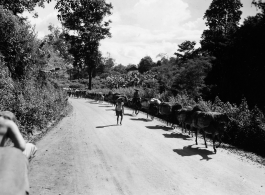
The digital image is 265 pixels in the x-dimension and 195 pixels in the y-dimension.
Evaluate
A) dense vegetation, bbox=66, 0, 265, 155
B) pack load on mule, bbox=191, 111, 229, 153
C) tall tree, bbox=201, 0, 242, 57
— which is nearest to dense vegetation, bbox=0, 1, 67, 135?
pack load on mule, bbox=191, 111, 229, 153

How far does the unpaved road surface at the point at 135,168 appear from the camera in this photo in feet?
21.0

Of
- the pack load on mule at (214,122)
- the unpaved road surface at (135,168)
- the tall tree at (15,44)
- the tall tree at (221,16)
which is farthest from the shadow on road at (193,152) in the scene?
the tall tree at (221,16)

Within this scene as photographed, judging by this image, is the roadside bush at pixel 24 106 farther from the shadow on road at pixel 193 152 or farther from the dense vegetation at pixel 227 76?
the dense vegetation at pixel 227 76

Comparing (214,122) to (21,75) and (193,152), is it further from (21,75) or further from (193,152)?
(21,75)

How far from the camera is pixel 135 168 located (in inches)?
313

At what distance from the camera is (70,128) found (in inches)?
580

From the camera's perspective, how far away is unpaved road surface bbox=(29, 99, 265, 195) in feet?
21.0

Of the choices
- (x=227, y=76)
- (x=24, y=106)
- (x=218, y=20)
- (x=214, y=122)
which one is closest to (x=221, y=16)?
(x=218, y=20)

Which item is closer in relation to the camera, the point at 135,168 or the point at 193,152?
the point at 135,168

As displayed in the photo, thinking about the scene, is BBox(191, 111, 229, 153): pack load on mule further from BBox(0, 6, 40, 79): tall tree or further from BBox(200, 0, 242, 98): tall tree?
BBox(200, 0, 242, 98): tall tree

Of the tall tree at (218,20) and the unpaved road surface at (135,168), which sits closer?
the unpaved road surface at (135,168)

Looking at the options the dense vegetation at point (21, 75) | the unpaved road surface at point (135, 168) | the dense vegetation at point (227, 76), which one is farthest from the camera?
the dense vegetation at point (227, 76)

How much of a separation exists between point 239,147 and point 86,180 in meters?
9.37

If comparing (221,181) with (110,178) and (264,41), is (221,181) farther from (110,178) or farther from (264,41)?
(264,41)
